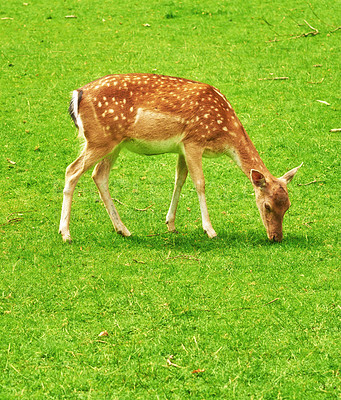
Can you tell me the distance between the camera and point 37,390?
4.50m

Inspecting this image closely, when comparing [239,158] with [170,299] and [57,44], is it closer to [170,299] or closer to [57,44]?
[170,299]

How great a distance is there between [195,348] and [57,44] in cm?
993

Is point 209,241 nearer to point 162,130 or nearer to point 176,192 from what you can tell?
point 176,192

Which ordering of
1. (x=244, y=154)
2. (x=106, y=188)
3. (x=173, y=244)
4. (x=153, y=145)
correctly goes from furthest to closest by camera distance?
1. (x=106, y=188)
2. (x=244, y=154)
3. (x=153, y=145)
4. (x=173, y=244)

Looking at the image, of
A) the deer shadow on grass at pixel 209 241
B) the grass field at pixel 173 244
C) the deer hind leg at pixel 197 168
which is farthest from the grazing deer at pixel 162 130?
the grass field at pixel 173 244

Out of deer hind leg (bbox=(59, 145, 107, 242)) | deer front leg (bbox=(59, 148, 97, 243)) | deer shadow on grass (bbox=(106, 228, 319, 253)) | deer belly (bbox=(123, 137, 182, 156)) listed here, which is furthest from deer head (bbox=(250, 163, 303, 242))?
deer front leg (bbox=(59, 148, 97, 243))

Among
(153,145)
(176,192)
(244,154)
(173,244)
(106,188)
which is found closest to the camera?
(173,244)

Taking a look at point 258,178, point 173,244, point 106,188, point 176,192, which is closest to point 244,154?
point 258,178

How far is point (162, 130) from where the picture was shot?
7.04 m

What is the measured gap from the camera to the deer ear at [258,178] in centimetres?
698

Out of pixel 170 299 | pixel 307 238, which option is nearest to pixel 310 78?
pixel 307 238

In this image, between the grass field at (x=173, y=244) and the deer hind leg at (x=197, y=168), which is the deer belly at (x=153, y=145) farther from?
the grass field at (x=173, y=244)

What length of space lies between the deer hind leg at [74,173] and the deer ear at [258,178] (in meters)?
1.67

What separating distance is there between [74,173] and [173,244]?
1.37 meters
